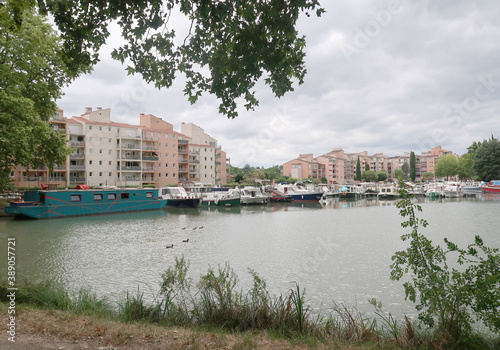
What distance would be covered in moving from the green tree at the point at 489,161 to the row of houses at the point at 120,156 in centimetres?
6923

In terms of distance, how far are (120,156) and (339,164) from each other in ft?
345

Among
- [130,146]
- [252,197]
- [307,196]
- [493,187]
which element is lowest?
[307,196]

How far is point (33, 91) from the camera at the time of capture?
74.1ft

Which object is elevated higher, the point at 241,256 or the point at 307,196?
the point at 307,196

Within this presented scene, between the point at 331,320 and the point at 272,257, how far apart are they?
8095 millimetres

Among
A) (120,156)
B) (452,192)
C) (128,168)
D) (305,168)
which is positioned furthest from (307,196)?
(305,168)

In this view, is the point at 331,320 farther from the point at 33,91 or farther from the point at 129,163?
the point at 129,163

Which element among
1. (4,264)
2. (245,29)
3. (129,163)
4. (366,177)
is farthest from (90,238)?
(366,177)

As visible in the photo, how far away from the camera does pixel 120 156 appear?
63.4 m

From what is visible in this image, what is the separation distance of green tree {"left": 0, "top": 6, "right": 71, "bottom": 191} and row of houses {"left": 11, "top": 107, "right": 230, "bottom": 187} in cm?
3119

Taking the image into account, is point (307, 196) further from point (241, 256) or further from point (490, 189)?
point (241, 256)


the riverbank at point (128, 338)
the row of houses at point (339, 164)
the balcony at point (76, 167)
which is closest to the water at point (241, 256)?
the riverbank at point (128, 338)

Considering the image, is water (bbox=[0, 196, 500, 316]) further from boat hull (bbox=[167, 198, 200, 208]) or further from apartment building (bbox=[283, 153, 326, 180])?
apartment building (bbox=[283, 153, 326, 180])

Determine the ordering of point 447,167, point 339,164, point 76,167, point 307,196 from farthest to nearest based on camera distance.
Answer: point 339,164
point 447,167
point 307,196
point 76,167
